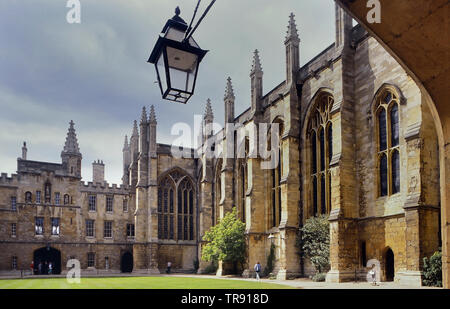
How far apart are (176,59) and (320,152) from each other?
72.0ft

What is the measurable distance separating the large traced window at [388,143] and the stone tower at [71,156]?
33.2 metres

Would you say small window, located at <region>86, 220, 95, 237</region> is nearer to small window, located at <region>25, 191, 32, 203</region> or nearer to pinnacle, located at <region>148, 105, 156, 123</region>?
small window, located at <region>25, 191, 32, 203</region>

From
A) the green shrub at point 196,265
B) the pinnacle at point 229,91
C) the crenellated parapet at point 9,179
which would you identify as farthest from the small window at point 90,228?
A: the pinnacle at point 229,91

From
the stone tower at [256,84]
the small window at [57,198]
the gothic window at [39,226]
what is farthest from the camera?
the small window at [57,198]

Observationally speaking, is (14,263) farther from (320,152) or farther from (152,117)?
(320,152)

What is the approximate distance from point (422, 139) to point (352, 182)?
4.94 m

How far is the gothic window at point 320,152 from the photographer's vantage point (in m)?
25.1

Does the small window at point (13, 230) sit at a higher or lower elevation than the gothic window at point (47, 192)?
lower

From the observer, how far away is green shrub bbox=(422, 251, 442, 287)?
15.9 meters

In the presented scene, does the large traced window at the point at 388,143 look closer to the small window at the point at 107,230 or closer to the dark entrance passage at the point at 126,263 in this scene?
the dark entrance passage at the point at 126,263

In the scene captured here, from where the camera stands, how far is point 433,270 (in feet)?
52.2

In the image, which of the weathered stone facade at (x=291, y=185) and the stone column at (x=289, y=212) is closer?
the weathered stone facade at (x=291, y=185)

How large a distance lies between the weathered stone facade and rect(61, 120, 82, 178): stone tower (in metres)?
0.14
